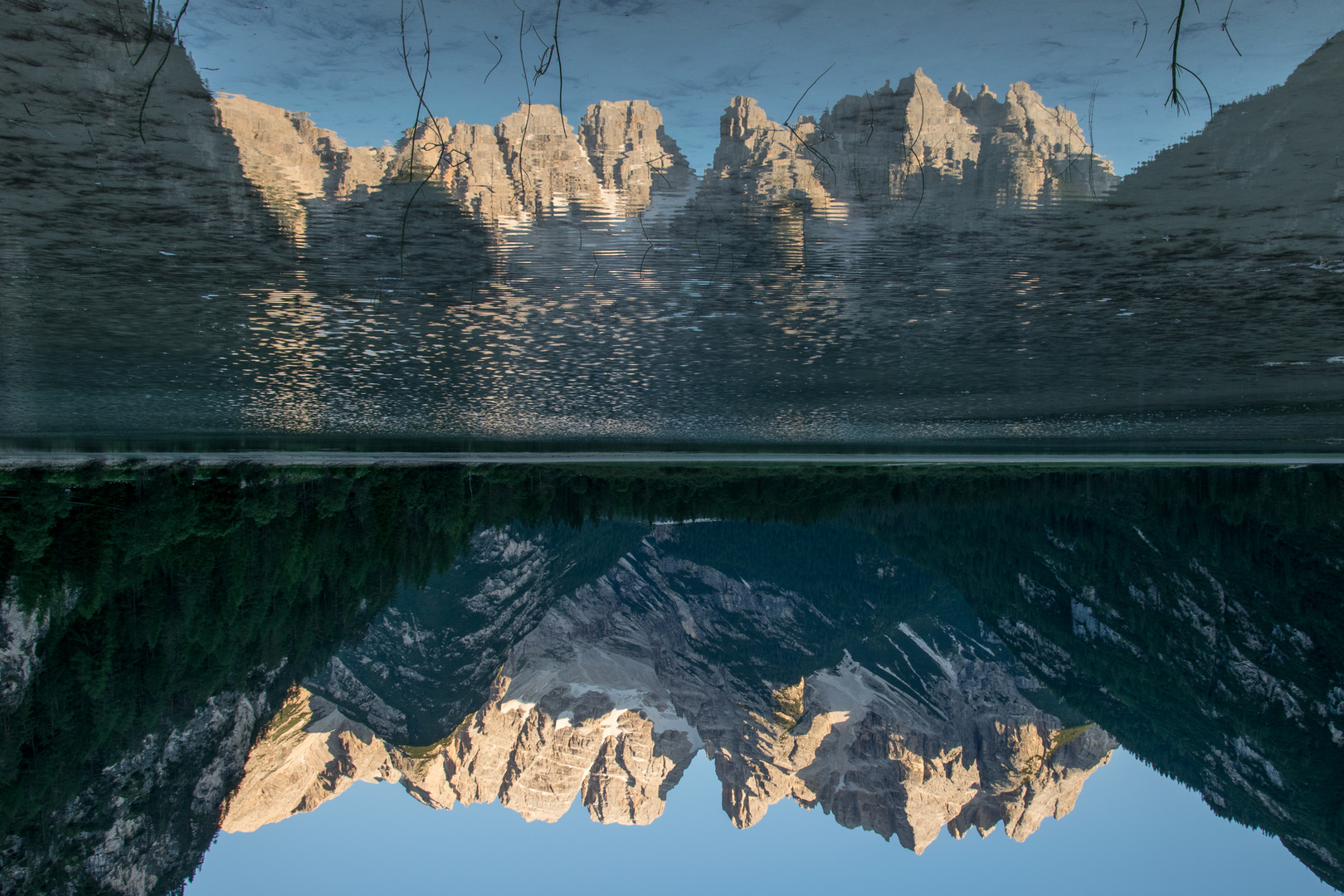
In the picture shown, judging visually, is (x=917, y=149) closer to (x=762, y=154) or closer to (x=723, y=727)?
(x=762, y=154)

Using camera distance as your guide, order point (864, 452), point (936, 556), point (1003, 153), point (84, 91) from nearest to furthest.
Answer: point (84, 91)
point (1003, 153)
point (864, 452)
point (936, 556)

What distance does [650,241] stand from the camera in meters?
2.00

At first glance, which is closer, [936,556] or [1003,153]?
[1003,153]

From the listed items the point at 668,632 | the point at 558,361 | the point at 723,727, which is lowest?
the point at 723,727

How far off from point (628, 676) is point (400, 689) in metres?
30.4

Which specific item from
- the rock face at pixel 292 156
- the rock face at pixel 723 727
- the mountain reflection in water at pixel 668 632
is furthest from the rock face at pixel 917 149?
the rock face at pixel 723 727

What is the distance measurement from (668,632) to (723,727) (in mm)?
21882

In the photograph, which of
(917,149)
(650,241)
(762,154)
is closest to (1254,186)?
(917,149)

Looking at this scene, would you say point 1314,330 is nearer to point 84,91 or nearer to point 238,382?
point 84,91

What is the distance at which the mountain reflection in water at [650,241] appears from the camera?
1.53 m

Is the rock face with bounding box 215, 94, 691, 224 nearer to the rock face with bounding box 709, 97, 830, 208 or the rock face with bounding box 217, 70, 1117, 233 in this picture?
the rock face with bounding box 217, 70, 1117, 233

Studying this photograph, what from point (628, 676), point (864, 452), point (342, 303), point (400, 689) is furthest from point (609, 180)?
point (628, 676)

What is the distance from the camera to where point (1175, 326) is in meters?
2.72

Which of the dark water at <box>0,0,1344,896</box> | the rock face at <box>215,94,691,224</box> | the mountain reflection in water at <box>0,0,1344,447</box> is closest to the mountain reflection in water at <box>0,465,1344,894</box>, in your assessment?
the dark water at <box>0,0,1344,896</box>
